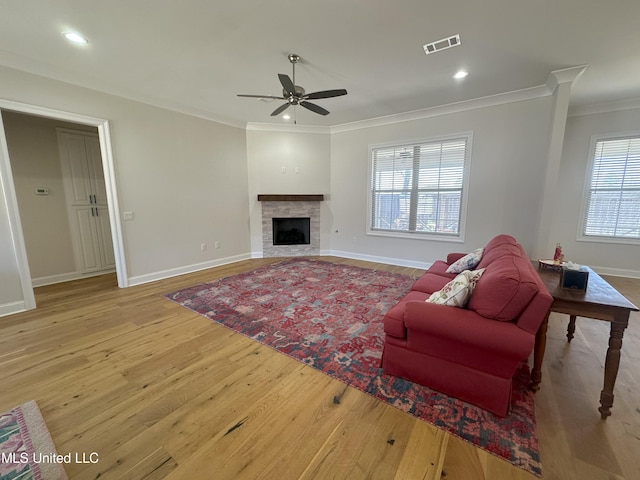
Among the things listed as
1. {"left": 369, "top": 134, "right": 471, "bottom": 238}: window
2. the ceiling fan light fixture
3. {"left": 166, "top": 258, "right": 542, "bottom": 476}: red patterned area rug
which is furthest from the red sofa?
the ceiling fan light fixture

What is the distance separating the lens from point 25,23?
2291mm

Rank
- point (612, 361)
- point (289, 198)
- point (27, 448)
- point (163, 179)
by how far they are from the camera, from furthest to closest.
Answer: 1. point (289, 198)
2. point (163, 179)
3. point (612, 361)
4. point (27, 448)

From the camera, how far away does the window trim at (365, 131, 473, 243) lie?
4285 mm

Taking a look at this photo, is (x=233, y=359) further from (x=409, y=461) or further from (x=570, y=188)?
(x=570, y=188)

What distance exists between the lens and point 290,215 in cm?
579

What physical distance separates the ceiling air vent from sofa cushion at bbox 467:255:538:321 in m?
2.32

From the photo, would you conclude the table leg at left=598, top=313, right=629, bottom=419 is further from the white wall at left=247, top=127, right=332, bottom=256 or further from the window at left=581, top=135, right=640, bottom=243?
the white wall at left=247, top=127, right=332, bottom=256

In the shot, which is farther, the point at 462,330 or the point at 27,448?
the point at 462,330

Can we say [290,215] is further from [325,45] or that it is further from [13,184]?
[13,184]

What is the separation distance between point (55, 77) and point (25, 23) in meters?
1.03

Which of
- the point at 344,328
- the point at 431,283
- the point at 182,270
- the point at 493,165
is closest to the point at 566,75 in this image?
the point at 493,165

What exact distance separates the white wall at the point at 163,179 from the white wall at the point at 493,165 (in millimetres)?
2851

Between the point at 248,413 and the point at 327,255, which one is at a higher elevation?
the point at 327,255

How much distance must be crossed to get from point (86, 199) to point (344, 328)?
4895mm
